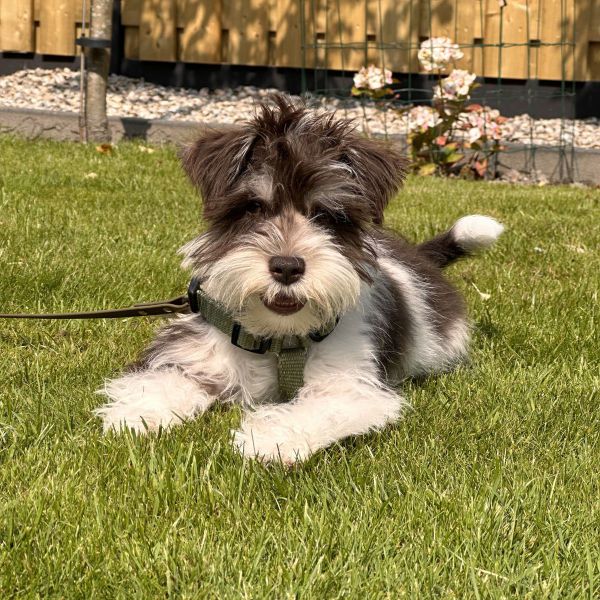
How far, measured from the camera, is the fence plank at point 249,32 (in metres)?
14.4

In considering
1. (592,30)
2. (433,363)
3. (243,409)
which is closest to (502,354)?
(433,363)

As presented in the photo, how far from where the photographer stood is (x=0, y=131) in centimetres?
1107

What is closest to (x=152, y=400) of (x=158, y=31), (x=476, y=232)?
(x=476, y=232)

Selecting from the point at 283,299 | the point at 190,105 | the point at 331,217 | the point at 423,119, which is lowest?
the point at 283,299

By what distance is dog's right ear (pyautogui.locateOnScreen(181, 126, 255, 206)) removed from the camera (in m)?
3.67

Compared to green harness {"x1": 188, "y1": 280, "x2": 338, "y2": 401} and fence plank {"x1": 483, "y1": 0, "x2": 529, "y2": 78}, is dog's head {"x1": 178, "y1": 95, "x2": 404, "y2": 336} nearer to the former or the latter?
green harness {"x1": 188, "y1": 280, "x2": 338, "y2": 401}

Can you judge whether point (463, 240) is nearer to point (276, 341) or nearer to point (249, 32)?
point (276, 341)

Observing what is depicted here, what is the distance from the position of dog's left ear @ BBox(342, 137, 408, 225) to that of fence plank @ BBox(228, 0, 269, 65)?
10942 mm

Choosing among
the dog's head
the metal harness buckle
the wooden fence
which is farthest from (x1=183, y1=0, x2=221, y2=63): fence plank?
the metal harness buckle

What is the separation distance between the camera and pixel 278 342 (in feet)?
12.8

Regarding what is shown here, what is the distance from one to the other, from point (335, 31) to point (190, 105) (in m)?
2.43

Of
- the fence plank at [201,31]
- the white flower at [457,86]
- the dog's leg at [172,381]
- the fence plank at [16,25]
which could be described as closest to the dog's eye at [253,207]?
the dog's leg at [172,381]

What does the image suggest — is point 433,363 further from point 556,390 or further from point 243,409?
point 243,409

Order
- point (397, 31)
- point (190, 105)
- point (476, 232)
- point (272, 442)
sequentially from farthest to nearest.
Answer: point (397, 31)
point (190, 105)
point (476, 232)
point (272, 442)
